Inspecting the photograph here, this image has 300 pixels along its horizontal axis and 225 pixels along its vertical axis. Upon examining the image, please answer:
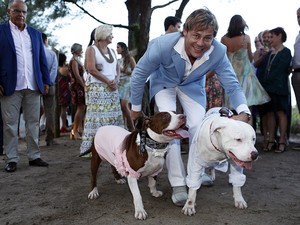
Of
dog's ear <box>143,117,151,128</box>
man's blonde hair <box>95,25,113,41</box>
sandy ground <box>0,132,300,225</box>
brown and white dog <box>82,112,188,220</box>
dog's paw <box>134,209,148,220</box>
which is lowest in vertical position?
sandy ground <box>0,132,300,225</box>

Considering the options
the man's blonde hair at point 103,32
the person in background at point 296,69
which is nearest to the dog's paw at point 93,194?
the man's blonde hair at point 103,32

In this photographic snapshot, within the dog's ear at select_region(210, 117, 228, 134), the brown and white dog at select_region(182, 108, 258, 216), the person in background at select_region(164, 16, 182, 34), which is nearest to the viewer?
the brown and white dog at select_region(182, 108, 258, 216)

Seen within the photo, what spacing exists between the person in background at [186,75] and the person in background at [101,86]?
1.78 m

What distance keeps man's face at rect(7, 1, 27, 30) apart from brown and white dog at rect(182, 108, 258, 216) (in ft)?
9.49

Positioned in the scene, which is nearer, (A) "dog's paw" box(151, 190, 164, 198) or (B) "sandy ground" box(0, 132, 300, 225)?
(B) "sandy ground" box(0, 132, 300, 225)

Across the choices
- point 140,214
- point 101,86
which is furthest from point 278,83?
point 140,214

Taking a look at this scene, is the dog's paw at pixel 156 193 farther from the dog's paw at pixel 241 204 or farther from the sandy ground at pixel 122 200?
the dog's paw at pixel 241 204

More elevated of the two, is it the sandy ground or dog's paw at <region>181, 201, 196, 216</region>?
dog's paw at <region>181, 201, 196, 216</region>

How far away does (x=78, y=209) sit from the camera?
3379 mm

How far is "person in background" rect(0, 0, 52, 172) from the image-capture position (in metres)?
4.80

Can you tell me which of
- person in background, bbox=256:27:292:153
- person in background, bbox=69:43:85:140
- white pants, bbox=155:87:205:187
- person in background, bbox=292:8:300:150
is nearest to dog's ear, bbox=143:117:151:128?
white pants, bbox=155:87:205:187

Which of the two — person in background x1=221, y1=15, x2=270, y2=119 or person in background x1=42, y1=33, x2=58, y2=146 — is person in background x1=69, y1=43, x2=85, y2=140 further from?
person in background x1=221, y1=15, x2=270, y2=119

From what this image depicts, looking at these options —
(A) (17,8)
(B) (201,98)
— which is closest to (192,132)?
(B) (201,98)

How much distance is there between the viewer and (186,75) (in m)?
3.47
